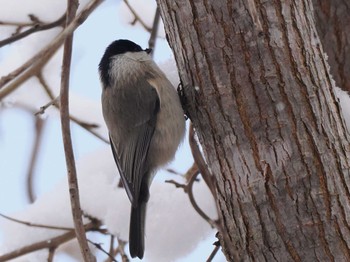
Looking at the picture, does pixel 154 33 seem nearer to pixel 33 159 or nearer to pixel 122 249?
pixel 33 159

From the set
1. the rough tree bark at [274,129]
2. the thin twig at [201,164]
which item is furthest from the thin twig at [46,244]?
the rough tree bark at [274,129]

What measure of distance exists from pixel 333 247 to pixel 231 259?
0.28 metres

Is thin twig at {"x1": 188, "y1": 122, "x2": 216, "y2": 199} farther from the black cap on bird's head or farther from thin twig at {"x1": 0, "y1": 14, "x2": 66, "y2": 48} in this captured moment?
thin twig at {"x1": 0, "y1": 14, "x2": 66, "y2": 48}

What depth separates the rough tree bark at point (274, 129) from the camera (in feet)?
5.07

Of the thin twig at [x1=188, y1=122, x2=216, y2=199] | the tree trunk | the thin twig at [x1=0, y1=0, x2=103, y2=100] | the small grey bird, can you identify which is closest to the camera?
the thin twig at [x1=0, y1=0, x2=103, y2=100]

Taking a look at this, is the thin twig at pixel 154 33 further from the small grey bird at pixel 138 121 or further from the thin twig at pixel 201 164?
the thin twig at pixel 201 164

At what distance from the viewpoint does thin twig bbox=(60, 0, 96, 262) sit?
183 cm

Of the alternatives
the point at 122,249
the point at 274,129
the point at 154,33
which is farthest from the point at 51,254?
the point at 274,129

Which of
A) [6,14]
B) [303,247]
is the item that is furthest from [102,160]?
[303,247]

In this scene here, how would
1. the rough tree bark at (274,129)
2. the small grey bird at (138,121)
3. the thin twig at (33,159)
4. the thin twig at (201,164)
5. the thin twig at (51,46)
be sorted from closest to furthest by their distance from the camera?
the rough tree bark at (274,129), the thin twig at (51,46), the thin twig at (201,164), the small grey bird at (138,121), the thin twig at (33,159)

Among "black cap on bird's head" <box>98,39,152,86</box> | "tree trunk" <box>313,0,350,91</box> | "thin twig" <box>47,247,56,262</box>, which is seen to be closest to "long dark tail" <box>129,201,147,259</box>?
"thin twig" <box>47,247,56,262</box>

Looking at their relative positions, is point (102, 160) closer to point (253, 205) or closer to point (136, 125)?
point (136, 125)

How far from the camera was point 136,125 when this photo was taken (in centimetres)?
228

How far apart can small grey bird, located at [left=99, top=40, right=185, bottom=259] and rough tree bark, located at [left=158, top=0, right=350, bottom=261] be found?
553 mm
